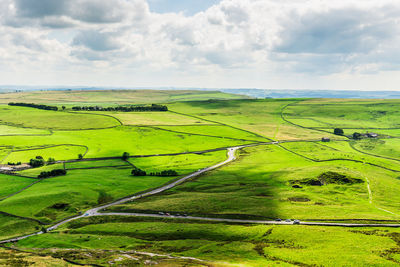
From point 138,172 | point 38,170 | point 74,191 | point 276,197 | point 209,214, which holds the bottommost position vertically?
point 74,191

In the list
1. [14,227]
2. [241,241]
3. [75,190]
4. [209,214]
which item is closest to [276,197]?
[209,214]

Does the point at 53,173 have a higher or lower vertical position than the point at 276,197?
lower

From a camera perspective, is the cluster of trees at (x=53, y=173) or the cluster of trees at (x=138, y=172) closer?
the cluster of trees at (x=53, y=173)

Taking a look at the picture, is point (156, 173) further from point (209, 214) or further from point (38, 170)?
point (209, 214)

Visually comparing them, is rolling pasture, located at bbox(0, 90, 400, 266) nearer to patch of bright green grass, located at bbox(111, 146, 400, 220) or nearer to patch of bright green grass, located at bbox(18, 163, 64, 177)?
patch of bright green grass, located at bbox(111, 146, 400, 220)

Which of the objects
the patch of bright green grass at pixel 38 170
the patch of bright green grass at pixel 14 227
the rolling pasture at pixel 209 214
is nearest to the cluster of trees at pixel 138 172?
the rolling pasture at pixel 209 214

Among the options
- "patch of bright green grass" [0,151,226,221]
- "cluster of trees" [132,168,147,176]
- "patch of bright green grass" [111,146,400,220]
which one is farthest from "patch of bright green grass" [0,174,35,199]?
"patch of bright green grass" [111,146,400,220]

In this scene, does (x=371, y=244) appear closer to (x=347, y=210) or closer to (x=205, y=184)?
(x=347, y=210)

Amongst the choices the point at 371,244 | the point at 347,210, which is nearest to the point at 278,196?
the point at 347,210

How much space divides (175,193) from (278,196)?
1940 inches

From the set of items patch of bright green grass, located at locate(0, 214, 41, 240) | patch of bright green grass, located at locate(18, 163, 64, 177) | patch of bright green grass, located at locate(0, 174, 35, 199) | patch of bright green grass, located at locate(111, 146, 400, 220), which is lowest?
patch of bright green grass, located at locate(0, 214, 41, 240)

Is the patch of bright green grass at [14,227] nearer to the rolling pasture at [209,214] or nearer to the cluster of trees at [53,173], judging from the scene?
the rolling pasture at [209,214]

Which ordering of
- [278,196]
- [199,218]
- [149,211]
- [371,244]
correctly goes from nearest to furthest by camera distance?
[371,244], [199,218], [149,211], [278,196]

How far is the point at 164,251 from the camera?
9000 centimetres
